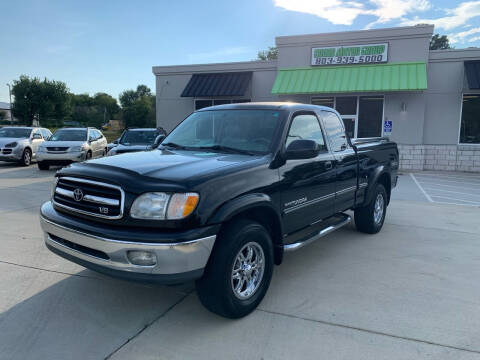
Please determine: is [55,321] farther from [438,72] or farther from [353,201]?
[438,72]

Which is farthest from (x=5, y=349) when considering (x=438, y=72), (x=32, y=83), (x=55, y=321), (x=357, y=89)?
(x=32, y=83)

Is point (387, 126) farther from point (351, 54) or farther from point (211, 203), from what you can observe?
point (211, 203)

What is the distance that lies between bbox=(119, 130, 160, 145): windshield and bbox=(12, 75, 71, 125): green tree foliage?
45272mm

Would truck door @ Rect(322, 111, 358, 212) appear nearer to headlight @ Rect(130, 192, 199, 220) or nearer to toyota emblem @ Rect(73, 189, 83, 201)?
headlight @ Rect(130, 192, 199, 220)

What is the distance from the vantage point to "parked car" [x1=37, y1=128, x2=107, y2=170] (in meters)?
13.9

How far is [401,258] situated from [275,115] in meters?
2.68

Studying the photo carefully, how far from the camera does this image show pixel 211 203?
9.78 ft

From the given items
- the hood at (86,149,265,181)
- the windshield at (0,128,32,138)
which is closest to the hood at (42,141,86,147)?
the windshield at (0,128,32,138)

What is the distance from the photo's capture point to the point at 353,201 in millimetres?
5445

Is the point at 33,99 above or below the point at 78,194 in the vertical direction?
above

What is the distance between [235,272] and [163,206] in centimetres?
94

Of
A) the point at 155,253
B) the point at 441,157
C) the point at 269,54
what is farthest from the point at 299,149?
the point at 269,54

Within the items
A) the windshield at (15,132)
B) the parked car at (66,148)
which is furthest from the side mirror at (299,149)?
the windshield at (15,132)

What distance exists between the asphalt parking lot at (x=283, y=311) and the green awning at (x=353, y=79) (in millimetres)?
10385
